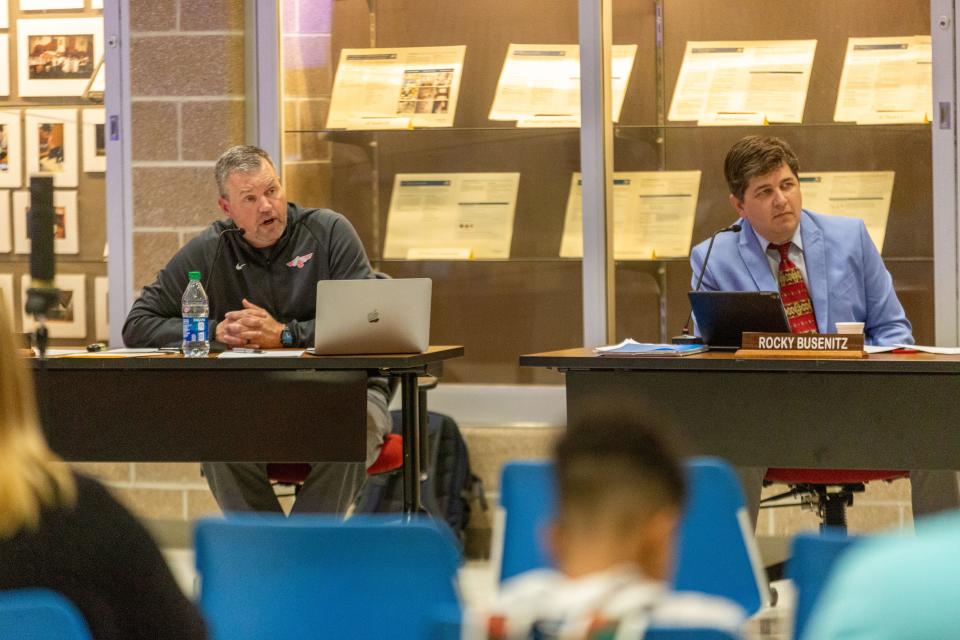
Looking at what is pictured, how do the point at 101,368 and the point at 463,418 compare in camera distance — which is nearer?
the point at 101,368

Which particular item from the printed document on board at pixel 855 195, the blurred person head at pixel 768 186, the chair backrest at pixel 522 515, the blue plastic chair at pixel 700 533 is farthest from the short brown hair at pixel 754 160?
the chair backrest at pixel 522 515

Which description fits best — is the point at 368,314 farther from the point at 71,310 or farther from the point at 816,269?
the point at 71,310

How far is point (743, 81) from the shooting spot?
4.59m

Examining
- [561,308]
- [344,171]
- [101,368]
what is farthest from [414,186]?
[101,368]

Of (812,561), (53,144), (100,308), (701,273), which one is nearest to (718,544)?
(812,561)

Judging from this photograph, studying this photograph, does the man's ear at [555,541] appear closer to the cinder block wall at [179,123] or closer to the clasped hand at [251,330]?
the clasped hand at [251,330]

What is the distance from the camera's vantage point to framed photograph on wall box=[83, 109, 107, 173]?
4996mm

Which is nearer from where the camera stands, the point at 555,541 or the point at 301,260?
the point at 555,541

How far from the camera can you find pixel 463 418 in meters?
4.73

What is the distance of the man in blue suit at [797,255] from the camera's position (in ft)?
11.8

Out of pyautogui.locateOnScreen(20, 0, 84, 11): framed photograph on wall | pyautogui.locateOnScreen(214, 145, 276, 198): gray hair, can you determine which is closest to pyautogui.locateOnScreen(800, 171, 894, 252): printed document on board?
pyautogui.locateOnScreen(214, 145, 276, 198): gray hair

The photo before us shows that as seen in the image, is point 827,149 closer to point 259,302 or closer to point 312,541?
point 259,302

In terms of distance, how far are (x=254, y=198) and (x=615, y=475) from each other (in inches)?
117

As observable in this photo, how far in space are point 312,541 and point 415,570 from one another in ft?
0.47
